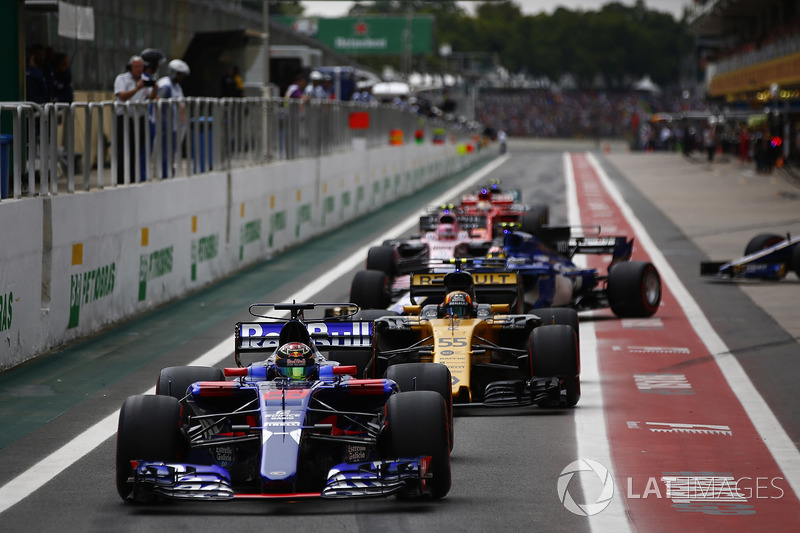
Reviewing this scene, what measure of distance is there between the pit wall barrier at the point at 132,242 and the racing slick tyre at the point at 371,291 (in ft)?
9.05

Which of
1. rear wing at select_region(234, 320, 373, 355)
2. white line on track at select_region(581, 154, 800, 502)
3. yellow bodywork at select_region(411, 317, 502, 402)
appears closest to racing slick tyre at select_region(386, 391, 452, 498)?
rear wing at select_region(234, 320, 373, 355)

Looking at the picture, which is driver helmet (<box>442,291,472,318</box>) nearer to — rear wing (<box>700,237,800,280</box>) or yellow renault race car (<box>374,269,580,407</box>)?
yellow renault race car (<box>374,269,580,407</box>)

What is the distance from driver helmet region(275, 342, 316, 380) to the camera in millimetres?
8547

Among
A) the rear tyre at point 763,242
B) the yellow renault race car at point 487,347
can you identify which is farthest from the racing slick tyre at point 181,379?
the rear tyre at point 763,242

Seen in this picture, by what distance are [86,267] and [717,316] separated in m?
7.63

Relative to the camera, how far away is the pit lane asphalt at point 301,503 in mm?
7680

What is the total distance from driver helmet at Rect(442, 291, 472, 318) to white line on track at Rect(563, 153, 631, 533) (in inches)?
47.6

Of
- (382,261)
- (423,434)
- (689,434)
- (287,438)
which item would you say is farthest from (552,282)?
(287,438)

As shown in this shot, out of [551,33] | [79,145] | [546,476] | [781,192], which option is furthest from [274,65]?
[551,33]

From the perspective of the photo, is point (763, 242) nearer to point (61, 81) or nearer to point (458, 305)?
point (61, 81)

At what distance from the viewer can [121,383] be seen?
1226 cm

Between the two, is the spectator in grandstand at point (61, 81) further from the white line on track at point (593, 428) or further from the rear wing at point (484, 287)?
the white line on track at point (593, 428)

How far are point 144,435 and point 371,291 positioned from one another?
7585 millimetres

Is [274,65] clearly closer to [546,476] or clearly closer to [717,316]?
[717,316]
